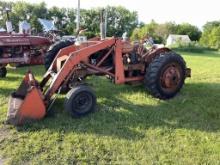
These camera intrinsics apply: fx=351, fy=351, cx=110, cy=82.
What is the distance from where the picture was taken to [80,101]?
6125mm

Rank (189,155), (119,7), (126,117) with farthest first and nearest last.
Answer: (119,7) → (126,117) → (189,155)

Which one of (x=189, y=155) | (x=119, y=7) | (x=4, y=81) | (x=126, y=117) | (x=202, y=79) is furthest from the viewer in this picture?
(x=119, y=7)

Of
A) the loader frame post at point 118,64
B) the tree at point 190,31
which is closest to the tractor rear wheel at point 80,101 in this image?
the loader frame post at point 118,64

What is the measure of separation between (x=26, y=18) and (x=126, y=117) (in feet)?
173

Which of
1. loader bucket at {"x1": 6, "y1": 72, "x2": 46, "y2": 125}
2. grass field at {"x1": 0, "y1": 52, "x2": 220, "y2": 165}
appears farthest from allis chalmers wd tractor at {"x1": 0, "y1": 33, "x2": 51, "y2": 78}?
loader bucket at {"x1": 6, "y1": 72, "x2": 46, "y2": 125}

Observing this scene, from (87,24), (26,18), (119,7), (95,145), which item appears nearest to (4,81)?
(95,145)

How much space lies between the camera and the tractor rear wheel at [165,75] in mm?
6949

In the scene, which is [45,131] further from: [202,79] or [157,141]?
[202,79]

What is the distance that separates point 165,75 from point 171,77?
18 centimetres

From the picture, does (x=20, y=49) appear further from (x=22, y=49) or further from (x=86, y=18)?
(x=86, y=18)

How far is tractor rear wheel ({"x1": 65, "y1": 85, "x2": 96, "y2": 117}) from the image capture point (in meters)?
5.98

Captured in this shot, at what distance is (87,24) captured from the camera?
53438 mm

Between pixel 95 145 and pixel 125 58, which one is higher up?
pixel 125 58

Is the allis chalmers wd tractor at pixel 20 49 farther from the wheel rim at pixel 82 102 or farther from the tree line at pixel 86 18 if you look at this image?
the tree line at pixel 86 18
